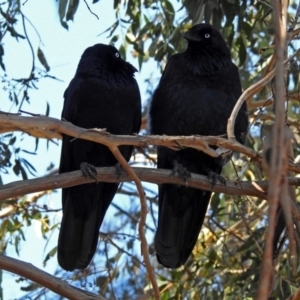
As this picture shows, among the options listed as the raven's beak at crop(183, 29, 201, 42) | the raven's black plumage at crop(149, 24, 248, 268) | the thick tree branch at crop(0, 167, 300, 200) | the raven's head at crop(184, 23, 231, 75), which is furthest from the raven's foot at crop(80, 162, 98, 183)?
the raven's beak at crop(183, 29, 201, 42)

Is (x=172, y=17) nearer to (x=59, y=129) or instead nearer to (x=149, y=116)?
(x=149, y=116)

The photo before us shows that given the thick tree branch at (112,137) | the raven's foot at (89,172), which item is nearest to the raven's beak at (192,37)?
the raven's foot at (89,172)

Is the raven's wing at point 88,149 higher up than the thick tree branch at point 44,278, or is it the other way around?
the raven's wing at point 88,149

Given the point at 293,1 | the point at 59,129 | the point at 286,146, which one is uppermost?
the point at 293,1

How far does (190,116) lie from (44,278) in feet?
5.18

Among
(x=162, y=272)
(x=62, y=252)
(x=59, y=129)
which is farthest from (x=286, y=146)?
(x=162, y=272)

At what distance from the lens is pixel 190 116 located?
389 centimetres

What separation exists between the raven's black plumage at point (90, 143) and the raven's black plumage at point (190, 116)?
21 centimetres

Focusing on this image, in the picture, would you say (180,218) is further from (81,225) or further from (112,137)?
(112,137)

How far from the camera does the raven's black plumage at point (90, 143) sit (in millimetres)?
3805

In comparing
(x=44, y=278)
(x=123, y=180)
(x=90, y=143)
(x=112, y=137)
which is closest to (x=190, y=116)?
(x=90, y=143)

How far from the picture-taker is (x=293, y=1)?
6402 mm

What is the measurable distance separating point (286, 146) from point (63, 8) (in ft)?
11.0

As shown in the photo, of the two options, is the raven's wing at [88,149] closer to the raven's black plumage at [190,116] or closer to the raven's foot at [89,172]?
the raven's black plumage at [190,116]
